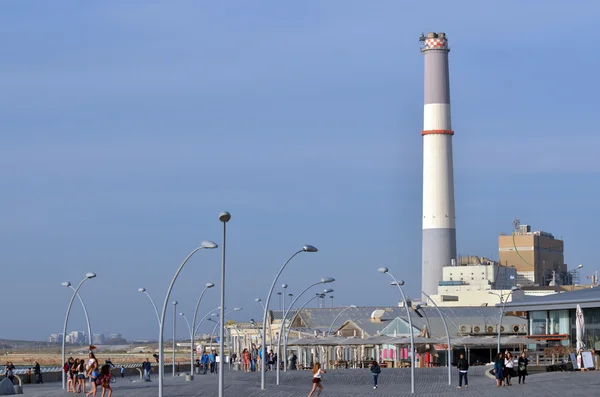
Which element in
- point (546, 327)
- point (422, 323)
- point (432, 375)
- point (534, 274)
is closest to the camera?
point (432, 375)

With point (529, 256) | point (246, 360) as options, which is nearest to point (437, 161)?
point (529, 256)

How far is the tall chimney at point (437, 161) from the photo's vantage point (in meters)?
99.8

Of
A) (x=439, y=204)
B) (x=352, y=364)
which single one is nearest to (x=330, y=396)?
(x=352, y=364)

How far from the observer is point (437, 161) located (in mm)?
100125

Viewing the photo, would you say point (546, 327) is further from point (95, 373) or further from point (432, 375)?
point (95, 373)

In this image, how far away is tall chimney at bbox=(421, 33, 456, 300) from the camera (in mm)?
99812

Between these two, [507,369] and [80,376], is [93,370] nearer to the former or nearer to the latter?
[80,376]

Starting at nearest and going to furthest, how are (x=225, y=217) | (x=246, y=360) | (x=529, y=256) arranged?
1. (x=225, y=217)
2. (x=246, y=360)
3. (x=529, y=256)

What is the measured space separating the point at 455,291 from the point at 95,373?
73.3 meters

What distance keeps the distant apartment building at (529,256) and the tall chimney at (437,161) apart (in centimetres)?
2756

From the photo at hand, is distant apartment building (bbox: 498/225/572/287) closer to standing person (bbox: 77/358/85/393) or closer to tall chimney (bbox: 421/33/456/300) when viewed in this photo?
tall chimney (bbox: 421/33/456/300)

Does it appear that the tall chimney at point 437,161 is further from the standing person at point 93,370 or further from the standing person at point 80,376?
the standing person at point 93,370

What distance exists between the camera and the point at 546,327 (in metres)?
76.7

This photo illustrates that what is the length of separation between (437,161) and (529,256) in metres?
34.8
